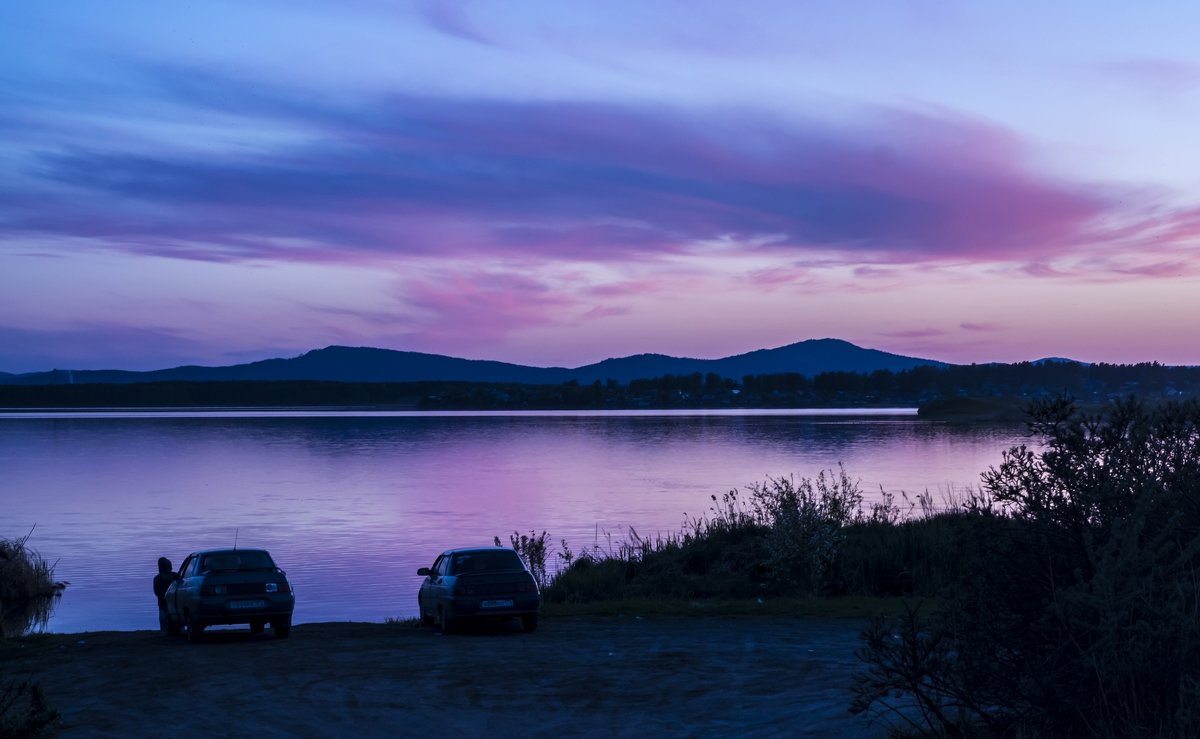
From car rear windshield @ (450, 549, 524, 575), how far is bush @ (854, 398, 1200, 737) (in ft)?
38.8

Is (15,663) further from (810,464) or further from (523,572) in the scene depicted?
(810,464)

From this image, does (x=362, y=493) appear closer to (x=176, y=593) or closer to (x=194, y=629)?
(x=176, y=593)

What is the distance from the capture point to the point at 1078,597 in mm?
7906

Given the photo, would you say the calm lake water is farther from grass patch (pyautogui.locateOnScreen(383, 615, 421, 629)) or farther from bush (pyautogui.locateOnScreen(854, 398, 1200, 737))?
bush (pyautogui.locateOnScreen(854, 398, 1200, 737))

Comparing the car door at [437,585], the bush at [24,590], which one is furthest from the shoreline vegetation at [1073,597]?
the bush at [24,590]

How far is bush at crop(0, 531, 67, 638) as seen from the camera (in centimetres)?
2661

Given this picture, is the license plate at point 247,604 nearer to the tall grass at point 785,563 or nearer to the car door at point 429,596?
the car door at point 429,596

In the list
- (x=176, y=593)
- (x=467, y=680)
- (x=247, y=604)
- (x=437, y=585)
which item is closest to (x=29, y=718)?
(x=467, y=680)

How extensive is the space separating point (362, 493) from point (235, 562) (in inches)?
1416

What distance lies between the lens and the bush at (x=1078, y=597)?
25.7ft

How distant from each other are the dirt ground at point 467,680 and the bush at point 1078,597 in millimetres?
2954

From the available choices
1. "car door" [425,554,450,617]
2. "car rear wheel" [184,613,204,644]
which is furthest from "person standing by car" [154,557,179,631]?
"car door" [425,554,450,617]

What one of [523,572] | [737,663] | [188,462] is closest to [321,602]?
[523,572]

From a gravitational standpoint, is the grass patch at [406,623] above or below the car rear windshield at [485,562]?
below
